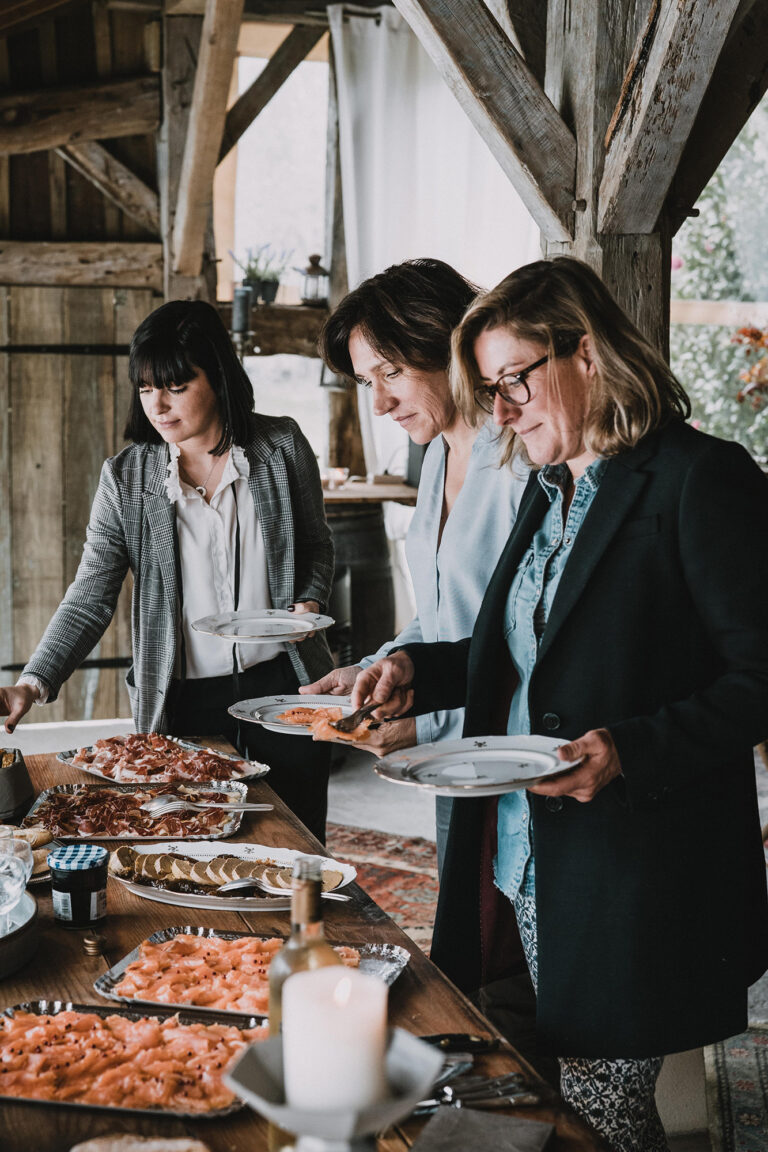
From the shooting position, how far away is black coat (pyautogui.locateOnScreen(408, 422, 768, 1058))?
1.43m

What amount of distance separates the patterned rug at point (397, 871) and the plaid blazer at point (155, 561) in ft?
4.35

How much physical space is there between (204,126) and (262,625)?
8.67 feet

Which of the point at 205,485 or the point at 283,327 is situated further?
the point at 283,327

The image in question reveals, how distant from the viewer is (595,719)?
150 cm

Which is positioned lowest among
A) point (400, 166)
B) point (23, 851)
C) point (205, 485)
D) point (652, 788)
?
point (23, 851)

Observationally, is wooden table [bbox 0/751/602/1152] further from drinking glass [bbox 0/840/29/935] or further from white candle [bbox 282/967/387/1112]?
white candle [bbox 282/967/387/1112]

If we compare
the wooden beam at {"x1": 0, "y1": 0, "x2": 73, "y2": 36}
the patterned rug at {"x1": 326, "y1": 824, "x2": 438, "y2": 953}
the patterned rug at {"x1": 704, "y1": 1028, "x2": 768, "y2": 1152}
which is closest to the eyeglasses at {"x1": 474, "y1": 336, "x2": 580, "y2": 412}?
the patterned rug at {"x1": 704, "y1": 1028, "x2": 768, "y2": 1152}

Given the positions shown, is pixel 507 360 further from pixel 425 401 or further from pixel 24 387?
pixel 24 387

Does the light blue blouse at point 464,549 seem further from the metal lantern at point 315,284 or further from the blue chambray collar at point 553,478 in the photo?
the metal lantern at point 315,284

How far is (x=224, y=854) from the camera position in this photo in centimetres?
178

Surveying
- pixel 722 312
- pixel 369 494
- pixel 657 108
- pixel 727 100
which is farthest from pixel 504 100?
pixel 722 312

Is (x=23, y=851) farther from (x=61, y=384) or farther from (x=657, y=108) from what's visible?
(x=61, y=384)

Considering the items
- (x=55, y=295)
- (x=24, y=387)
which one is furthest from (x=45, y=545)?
(x=55, y=295)

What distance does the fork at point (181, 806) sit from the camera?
199 cm
